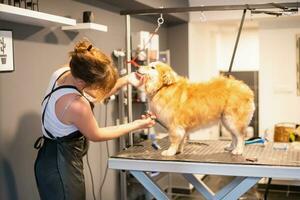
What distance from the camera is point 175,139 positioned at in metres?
2.10

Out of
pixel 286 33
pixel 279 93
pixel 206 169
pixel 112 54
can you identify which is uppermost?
pixel 286 33

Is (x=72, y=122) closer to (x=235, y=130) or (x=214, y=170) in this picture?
(x=214, y=170)

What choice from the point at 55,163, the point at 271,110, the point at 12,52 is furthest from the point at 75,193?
the point at 271,110

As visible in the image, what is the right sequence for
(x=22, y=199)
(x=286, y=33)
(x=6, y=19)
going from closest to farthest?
(x=6, y=19) → (x=22, y=199) → (x=286, y=33)

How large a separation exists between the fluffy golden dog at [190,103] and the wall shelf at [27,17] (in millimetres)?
527

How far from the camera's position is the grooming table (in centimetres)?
192

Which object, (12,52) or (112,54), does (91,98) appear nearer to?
(12,52)

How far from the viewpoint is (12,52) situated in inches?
84.9

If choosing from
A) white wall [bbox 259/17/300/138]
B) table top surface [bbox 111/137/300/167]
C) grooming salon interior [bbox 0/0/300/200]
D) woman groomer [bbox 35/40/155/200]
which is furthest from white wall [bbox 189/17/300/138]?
woman groomer [bbox 35/40/155/200]

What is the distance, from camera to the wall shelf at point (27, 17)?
5.99 feet

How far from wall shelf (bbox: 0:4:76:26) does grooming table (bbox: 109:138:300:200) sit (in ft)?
2.59

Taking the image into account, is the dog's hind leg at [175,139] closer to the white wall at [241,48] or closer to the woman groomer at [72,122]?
the woman groomer at [72,122]

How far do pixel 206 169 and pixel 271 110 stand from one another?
2983mm

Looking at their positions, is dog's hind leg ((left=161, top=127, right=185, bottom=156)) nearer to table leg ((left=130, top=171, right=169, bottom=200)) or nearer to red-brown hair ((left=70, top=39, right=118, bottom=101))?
table leg ((left=130, top=171, right=169, bottom=200))
